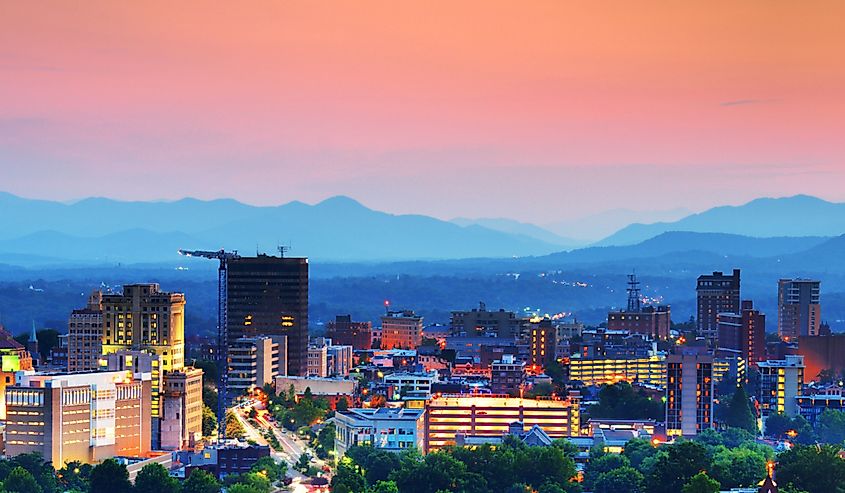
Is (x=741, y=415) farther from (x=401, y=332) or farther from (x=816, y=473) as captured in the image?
(x=401, y=332)

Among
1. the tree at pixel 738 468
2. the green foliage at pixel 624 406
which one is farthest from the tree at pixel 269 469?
the green foliage at pixel 624 406

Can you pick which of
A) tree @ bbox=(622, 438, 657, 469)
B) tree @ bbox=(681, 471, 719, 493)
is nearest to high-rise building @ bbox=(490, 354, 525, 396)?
tree @ bbox=(622, 438, 657, 469)

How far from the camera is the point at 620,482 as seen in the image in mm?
67688

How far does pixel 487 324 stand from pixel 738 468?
78.9 m

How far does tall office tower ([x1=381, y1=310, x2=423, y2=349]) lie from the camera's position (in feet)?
461

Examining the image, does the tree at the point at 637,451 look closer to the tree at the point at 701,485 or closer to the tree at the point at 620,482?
the tree at the point at 620,482

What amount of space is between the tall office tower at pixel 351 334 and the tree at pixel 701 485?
242 ft

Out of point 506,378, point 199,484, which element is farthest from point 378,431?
point 506,378

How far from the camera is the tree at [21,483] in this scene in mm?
63562

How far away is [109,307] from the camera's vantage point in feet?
281

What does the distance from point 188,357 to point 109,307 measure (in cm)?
2624

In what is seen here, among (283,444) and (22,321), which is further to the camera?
(22,321)

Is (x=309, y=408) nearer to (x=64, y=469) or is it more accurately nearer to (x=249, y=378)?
(x=249, y=378)

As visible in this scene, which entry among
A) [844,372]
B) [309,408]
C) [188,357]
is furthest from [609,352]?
[309,408]
